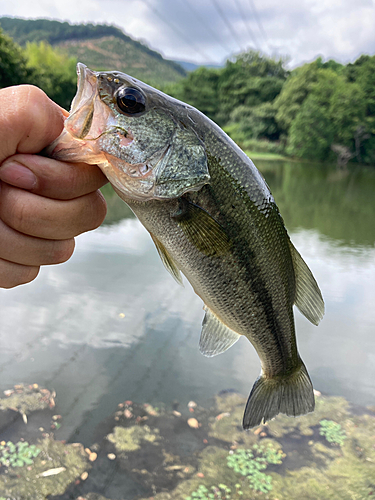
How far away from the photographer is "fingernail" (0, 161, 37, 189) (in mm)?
1279

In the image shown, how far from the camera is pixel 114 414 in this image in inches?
174

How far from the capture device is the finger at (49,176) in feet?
4.22

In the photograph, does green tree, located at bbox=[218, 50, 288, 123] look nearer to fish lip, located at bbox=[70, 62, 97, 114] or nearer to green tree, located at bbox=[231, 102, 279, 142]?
green tree, located at bbox=[231, 102, 279, 142]

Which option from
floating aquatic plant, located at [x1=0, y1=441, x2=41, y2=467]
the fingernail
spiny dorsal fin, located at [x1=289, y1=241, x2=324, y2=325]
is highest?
the fingernail

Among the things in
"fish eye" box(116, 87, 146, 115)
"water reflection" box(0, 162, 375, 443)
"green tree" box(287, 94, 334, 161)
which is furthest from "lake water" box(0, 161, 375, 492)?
"green tree" box(287, 94, 334, 161)

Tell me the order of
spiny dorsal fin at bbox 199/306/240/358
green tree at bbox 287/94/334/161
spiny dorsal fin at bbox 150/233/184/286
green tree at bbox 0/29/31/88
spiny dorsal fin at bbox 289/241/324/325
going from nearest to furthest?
1. spiny dorsal fin at bbox 150/233/184/286
2. spiny dorsal fin at bbox 289/241/324/325
3. spiny dorsal fin at bbox 199/306/240/358
4. green tree at bbox 0/29/31/88
5. green tree at bbox 287/94/334/161

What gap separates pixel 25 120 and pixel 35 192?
0.28 m

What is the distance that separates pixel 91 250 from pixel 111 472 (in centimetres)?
654

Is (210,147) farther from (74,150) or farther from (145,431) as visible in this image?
(145,431)

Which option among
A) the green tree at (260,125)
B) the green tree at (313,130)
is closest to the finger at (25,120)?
the green tree at (313,130)

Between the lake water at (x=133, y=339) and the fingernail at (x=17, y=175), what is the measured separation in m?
3.65

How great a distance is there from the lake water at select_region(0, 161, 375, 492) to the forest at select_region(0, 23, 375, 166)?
2711 centimetres

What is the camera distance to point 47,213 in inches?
54.8

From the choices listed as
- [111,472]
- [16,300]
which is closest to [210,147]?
[111,472]
